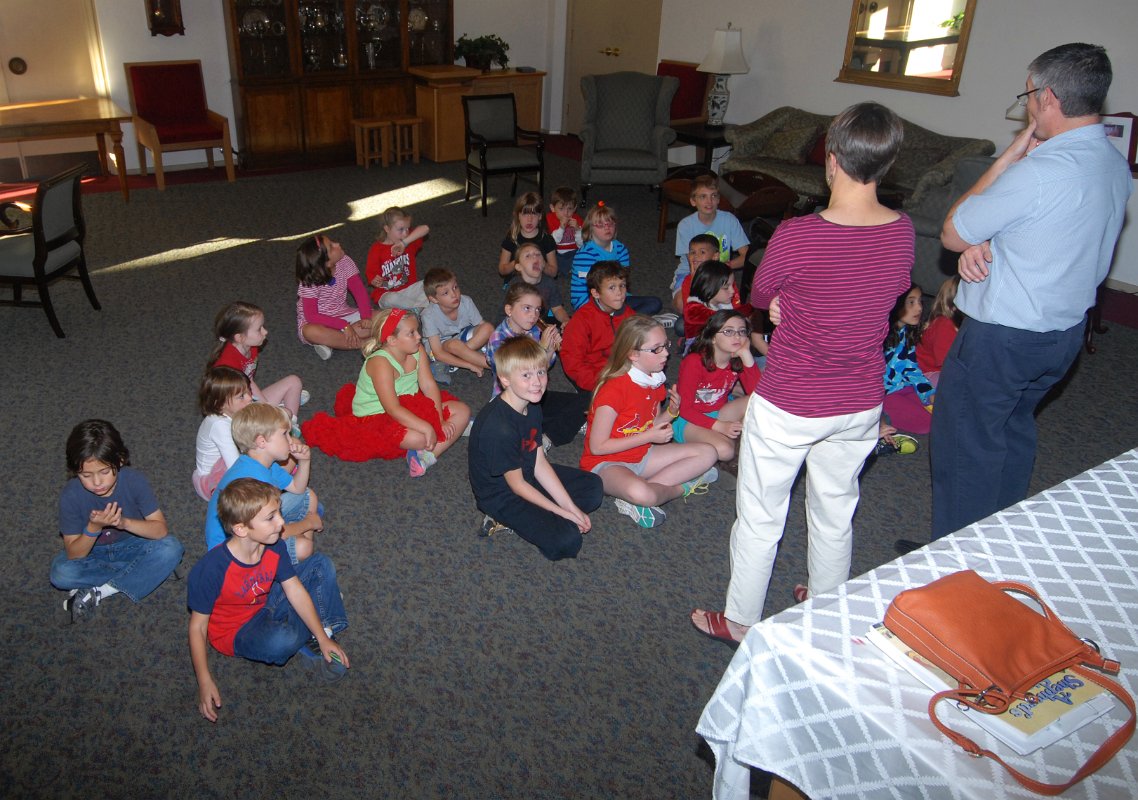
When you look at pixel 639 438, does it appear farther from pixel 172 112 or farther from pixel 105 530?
pixel 172 112

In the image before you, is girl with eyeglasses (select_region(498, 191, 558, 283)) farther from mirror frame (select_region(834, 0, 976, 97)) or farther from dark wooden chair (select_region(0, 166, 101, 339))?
mirror frame (select_region(834, 0, 976, 97))

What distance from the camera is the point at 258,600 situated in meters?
2.59

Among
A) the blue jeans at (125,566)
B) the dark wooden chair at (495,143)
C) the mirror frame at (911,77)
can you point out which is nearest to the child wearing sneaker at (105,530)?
the blue jeans at (125,566)

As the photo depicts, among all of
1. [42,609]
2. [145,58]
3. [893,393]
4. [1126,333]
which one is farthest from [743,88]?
[42,609]

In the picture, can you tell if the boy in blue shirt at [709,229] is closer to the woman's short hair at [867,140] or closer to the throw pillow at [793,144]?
the throw pillow at [793,144]

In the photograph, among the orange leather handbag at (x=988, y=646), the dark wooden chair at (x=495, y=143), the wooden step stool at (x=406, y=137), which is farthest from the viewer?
the wooden step stool at (x=406, y=137)

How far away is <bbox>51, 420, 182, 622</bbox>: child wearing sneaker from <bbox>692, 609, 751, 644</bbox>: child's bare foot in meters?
1.89

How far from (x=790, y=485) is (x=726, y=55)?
676cm

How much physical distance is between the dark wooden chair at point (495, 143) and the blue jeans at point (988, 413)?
550 centimetres

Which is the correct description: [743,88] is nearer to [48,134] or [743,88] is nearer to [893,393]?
[893,393]

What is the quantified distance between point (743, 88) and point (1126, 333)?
4572 millimetres

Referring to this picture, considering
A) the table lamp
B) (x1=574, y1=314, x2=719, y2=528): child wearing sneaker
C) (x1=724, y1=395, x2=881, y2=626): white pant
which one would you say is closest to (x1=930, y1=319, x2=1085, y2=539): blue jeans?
(x1=724, y1=395, x2=881, y2=626): white pant

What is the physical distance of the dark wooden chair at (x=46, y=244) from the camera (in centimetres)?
488

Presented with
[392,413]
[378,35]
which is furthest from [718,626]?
[378,35]
